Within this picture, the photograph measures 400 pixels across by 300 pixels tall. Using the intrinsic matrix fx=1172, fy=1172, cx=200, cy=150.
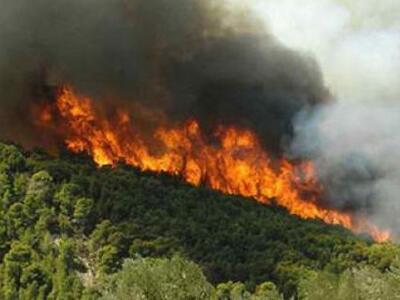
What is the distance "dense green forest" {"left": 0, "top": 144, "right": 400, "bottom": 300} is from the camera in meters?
94.5

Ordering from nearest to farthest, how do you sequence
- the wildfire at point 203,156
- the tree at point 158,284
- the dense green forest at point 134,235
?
the tree at point 158,284 < the dense green forest at point 134,235 < the wildfire at point 203,156

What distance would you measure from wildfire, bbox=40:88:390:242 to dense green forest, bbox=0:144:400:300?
17.0 meters

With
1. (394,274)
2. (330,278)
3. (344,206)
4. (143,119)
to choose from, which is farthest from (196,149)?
(394,274)

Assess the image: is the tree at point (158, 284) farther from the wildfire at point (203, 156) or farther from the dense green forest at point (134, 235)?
the wildfire at point (203, 156)

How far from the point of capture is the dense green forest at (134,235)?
94500 millimetres

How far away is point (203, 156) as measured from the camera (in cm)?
15212

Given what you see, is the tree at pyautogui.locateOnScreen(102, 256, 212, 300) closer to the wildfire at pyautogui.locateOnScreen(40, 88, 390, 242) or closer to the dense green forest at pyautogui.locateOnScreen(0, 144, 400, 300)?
the dense green forest at pyautogui.locateOnScreen(0, 144, 400, 300)

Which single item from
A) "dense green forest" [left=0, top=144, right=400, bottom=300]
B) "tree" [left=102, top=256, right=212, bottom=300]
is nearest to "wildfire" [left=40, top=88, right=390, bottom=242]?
"dense green forest" [left=0, top=144, right=400, bottom=300]

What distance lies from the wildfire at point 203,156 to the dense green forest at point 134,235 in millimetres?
17030

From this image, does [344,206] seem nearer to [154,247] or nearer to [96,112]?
[96,112]

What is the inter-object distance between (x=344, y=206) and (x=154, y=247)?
49.6m

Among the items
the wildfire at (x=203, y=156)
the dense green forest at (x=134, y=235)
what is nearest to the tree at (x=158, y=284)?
the dense green forest at (x=134, y=235)

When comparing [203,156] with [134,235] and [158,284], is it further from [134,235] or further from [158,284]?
[158,284]

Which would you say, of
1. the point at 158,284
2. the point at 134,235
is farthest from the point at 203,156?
the point at 158,284
